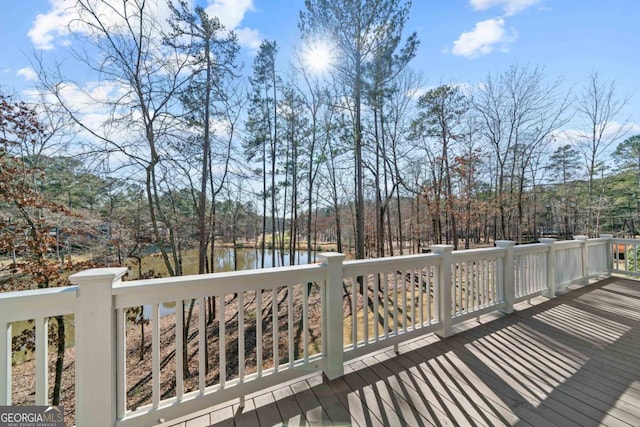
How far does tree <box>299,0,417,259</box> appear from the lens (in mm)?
6145

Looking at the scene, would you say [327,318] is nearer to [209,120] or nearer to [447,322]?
[447,322]

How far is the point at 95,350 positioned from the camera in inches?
53.1

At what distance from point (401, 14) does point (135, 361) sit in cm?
1167

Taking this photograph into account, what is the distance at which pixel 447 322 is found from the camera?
9.18 feet

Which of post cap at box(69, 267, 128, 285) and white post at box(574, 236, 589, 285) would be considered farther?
white post at box(574, 236, 589, 285)

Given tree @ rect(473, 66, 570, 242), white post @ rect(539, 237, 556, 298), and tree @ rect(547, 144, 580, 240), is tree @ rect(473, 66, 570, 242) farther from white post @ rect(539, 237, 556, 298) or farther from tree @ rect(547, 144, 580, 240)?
white post @ rect(539, 237, 556, 298)

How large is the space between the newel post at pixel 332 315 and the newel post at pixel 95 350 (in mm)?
1361

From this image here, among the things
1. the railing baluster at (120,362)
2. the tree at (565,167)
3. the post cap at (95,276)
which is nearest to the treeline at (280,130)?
the tree at (565,167)

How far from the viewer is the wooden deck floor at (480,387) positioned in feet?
5.47

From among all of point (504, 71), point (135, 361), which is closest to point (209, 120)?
point (135, 361)

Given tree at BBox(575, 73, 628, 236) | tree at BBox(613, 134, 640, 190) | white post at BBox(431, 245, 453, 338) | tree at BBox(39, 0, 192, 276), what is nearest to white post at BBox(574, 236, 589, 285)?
white post at BBox(431, 245, 453, 338)

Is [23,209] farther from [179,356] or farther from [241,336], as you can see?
[241,336]

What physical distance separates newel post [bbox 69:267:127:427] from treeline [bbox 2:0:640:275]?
433 cm

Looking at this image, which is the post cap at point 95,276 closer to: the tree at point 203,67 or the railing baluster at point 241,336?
the railing baluster at point 241,336
